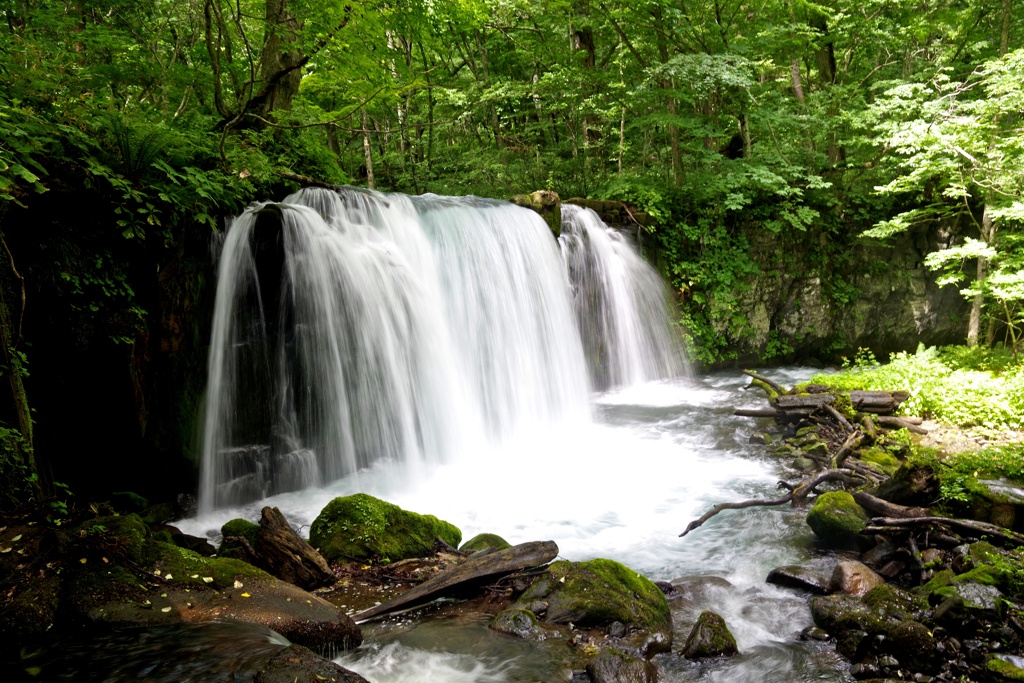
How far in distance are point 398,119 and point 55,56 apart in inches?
443

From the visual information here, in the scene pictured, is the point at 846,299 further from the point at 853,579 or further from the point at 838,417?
the point at 853,579

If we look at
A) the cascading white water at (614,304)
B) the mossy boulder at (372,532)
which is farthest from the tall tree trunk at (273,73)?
the mossy boulder at (372,532)

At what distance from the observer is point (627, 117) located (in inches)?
613

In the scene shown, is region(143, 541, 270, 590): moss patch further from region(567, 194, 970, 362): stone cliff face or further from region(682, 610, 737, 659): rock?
region(567, 194, 970, 362): stone cliff face

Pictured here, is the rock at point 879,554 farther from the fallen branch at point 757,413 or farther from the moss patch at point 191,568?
the moss patch at point 191,568

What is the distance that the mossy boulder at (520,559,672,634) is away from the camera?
12.9 ft

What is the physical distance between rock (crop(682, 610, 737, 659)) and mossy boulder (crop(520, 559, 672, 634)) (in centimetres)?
22

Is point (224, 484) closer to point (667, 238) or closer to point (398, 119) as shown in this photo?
point (667, 238)

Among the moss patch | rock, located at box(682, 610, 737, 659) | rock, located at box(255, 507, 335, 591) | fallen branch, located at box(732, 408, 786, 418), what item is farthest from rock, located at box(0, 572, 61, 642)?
fallen branch, located at box(732, 408, 786, 418)

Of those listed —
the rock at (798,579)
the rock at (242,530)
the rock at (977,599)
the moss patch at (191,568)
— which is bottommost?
the rock at (798,579)

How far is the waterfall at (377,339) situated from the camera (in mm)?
6676

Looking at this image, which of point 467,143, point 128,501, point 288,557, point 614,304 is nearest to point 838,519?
point 288,557

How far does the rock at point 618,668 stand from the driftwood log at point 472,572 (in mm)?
1153

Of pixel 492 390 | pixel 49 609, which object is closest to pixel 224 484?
pixel 49 609
